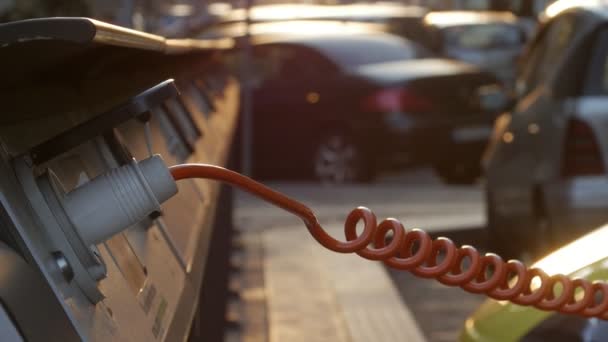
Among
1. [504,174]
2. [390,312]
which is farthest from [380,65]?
[390,312]

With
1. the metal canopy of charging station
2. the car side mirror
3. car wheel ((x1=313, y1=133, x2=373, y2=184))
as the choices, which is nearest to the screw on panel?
the metal canopy of charging station

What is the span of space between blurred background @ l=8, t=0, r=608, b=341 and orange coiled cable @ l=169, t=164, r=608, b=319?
0.47 m

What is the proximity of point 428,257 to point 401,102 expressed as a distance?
12.1 metres

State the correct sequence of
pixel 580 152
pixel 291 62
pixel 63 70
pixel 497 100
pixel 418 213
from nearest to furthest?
pixel 63 70 → pixel 580 152 → pixel 497 100 → pixel 418 213 → pixel 291 62

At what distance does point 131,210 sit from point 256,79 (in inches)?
547

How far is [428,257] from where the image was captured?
3.49 m

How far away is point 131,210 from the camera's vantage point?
8.29 feet

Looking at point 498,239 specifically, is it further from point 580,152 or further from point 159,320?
point 159,320

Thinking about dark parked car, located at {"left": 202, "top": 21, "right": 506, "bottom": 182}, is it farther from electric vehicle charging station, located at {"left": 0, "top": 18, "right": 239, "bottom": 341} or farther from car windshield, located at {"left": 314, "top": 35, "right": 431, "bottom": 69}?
electric vehicle charging station, located at {"left": 0, "top": 18, "right": 239, "bottom": 341}

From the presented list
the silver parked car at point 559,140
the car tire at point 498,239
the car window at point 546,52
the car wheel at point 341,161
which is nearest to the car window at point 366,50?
the car wheel at point 341,161

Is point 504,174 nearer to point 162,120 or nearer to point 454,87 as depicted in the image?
point 162,120

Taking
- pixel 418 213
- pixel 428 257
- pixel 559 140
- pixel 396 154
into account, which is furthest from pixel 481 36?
pixel 428 257

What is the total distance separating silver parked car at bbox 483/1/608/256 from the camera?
317 inches

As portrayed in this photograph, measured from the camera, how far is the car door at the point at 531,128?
28.2 feet
